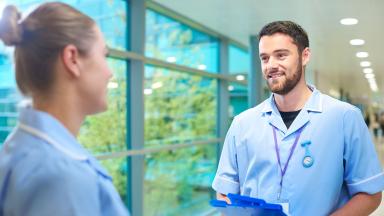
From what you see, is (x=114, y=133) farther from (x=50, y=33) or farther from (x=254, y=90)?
(x=50, y=33)

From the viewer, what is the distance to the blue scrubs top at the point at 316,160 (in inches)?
57.2

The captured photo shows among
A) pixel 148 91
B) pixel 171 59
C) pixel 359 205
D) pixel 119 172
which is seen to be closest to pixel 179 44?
pixel 171 59

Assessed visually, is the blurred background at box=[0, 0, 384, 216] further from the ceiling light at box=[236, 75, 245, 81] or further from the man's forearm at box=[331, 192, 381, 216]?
the man's forearm at box=[331, 192, 381, 216]

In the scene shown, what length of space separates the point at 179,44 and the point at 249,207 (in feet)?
14.4

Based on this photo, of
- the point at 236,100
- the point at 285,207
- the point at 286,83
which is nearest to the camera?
the point at 285,207

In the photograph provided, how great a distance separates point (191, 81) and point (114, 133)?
6.49ft

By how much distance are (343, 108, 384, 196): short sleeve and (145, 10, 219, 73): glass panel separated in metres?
3.33

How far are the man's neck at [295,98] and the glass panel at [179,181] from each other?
3209 millimetres

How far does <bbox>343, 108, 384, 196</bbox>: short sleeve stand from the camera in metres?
1.45

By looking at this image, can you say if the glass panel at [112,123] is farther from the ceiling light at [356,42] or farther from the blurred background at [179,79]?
the ceiling light at [356,42]

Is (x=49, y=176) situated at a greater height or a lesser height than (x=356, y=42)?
lesser

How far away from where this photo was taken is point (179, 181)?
5.57 metres

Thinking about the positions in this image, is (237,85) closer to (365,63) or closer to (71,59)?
(365,63)

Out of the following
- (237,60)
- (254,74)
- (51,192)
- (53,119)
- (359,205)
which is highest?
(237,60)
